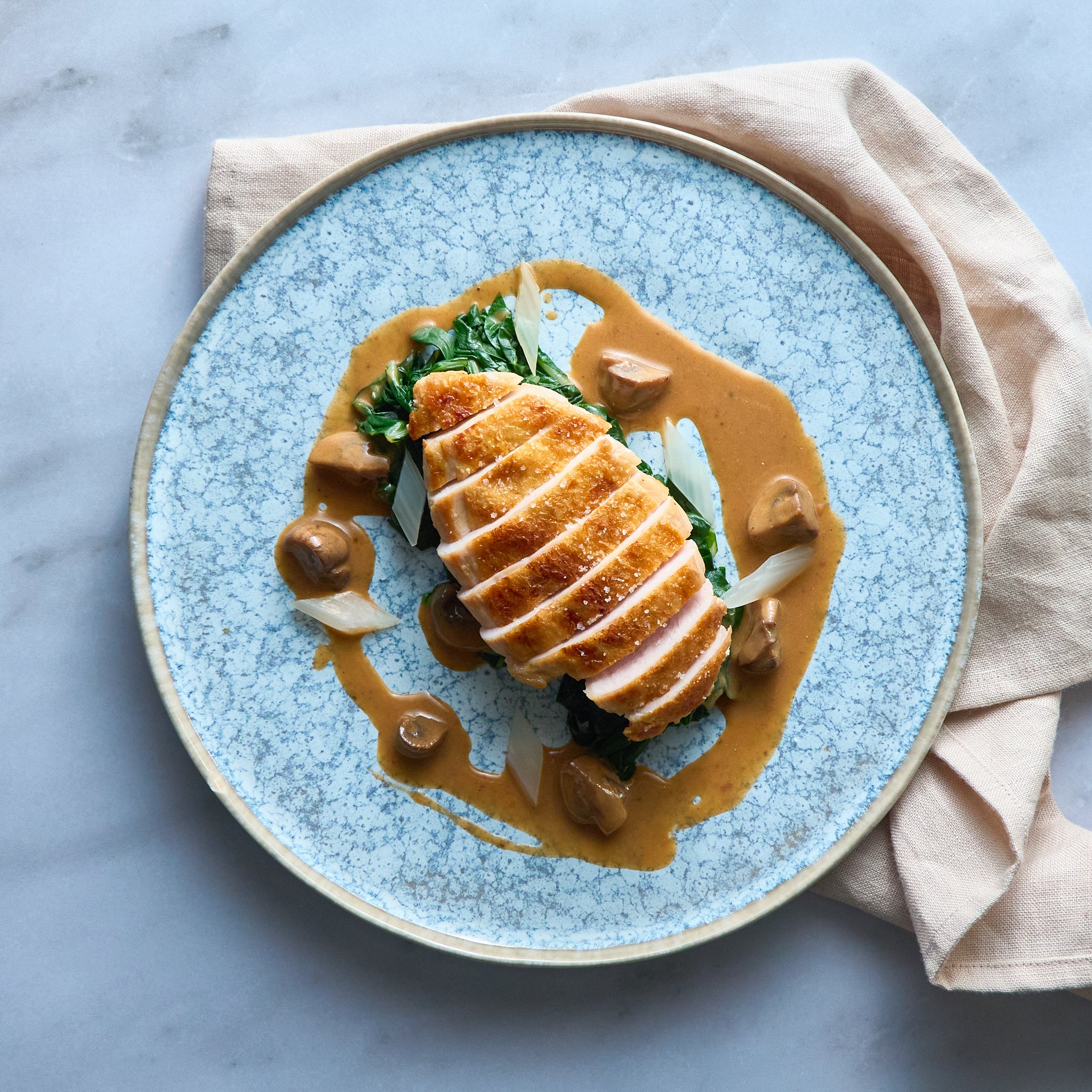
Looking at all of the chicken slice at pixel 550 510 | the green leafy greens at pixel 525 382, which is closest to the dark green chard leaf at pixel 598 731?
the green leafy greens at pixel 525 382

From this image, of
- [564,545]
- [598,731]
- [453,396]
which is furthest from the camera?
[598,731]

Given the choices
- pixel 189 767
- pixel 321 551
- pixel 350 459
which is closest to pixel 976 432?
pixel 350 459

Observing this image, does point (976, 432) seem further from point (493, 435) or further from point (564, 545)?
point (493, 435)

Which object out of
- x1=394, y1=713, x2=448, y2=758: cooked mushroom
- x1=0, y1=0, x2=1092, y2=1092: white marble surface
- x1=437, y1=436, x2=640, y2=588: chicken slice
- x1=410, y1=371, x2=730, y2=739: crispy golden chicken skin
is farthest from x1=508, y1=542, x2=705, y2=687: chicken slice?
x1=0, y1=0, x2=1092, y2=1092: white marble surface

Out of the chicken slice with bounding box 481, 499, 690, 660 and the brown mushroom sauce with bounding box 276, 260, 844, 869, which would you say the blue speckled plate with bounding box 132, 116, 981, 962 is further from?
the chicken slice with bounding box 481, 499, 690, 660

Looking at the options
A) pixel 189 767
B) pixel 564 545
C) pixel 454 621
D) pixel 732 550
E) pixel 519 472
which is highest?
pixel 519 472
